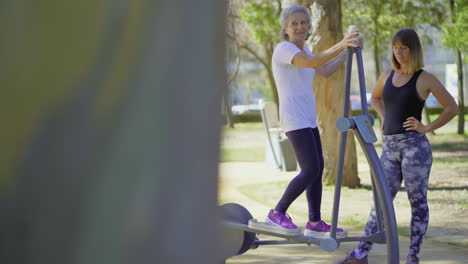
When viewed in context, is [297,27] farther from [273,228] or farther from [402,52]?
[273,228]

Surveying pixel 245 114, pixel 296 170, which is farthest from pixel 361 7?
pixel 245 114

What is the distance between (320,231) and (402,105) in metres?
0.85

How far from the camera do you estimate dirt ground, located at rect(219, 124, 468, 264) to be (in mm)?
4691

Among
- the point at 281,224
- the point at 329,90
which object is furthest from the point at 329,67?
the point at 329,90

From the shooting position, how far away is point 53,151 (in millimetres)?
913

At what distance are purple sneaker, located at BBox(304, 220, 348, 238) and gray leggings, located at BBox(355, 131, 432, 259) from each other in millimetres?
237

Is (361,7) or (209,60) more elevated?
(361,7)

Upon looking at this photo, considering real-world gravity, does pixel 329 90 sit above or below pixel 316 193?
above

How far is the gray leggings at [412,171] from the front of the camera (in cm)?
408

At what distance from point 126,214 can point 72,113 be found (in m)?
→ 0.14

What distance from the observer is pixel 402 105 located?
13.6 ft

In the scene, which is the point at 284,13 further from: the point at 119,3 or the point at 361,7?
the point at 361,7

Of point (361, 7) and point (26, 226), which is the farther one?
point (361, 7)

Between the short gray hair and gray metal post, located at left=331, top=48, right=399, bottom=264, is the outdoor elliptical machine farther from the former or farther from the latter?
the short gray hair
